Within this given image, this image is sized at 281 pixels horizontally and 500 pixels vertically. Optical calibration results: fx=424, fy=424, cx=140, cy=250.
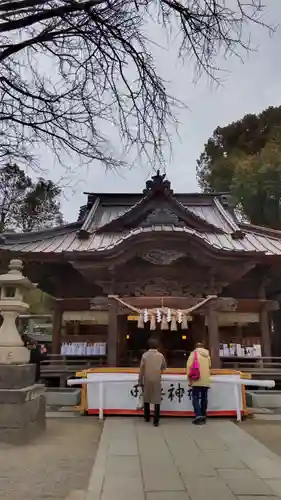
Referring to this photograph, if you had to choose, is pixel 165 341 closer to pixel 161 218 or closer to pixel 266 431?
pixel 161 218

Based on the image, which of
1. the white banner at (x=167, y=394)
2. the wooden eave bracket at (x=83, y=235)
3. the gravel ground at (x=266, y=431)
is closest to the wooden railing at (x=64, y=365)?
the white banner at (x=167, y=394)

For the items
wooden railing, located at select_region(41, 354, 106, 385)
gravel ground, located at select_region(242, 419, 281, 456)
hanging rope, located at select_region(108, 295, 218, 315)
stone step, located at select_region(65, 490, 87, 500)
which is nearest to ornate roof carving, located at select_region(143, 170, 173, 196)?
hanging rope, located at select_region(108, 295, 218, 315)

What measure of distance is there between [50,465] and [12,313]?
2.98 m

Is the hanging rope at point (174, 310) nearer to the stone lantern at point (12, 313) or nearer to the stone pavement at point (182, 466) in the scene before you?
the stone pavement at point (182, 466)

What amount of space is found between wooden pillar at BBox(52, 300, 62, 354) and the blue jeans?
5689 millimetres

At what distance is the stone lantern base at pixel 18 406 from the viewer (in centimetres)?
625

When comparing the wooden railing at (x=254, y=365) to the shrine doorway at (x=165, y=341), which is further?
the shrine doorway at (x=165, y=341)

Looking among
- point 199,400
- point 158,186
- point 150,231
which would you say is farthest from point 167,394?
point 158,186

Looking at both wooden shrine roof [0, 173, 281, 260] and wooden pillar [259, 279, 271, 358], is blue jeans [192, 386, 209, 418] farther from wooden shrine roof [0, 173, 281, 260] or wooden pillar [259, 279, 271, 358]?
wooden pillar [259, 279, 271, 358]

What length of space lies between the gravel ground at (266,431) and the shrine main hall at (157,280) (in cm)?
311

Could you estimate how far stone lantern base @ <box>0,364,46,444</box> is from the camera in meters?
6.25

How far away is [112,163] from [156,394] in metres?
4.64

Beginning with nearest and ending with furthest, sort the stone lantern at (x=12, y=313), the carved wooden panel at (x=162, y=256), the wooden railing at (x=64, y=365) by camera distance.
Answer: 1. the stone lantern at (x=12, y=313)
2. the wooden railing at (x=64, y=365)
3. the carved wooden panel at (x=162, y=256)

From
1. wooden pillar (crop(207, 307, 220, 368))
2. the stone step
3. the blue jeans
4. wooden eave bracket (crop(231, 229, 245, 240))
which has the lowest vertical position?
the stone step
